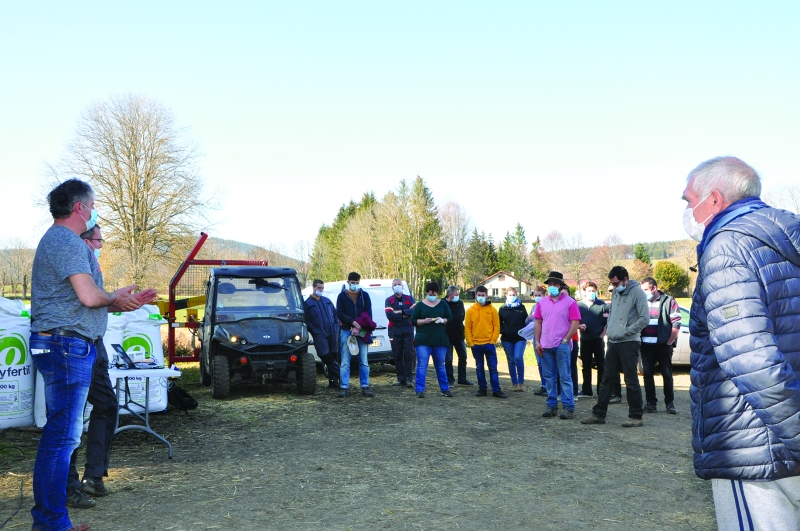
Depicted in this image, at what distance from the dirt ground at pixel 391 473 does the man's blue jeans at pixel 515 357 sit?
213cm

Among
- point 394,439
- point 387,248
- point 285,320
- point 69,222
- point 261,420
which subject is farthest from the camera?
point 387,248

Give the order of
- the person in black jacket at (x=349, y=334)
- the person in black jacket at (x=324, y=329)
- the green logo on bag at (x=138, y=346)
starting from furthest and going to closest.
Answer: the person in black jacket at (x=324, y=329) → the person in black jacket at (x=349, y=334) → the green logo on bag at (x=138, y=346)

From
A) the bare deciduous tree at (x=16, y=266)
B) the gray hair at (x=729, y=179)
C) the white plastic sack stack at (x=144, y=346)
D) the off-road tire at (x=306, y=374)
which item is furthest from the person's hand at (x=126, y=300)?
the bare deciduous tree at (x=16, y=266)

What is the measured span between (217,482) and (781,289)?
16.1 feet

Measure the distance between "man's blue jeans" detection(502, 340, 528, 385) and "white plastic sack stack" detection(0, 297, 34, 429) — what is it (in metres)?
7.55

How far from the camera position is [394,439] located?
25.4ft

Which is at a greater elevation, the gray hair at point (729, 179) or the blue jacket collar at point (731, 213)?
the gray hair at point (729, 179)

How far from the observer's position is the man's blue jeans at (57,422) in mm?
4082

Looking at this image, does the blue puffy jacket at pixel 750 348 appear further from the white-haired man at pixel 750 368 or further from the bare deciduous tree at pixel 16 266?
the bare deciduous tree at pixel 16 266

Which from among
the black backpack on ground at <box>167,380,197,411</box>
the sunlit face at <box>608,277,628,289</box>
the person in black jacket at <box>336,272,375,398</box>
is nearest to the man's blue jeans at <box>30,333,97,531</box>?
the black backpack on ground at <box>167,380,197,411</box>

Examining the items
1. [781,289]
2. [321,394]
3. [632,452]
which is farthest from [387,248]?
[781,289]

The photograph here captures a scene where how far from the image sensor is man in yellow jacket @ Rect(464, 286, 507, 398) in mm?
11078

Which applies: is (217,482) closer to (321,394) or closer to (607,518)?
(607,518)

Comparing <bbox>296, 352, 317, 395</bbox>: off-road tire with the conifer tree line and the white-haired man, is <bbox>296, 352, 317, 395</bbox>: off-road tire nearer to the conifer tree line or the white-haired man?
the white-haired man
